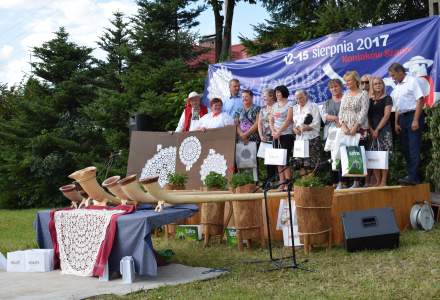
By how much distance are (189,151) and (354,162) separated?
3.18 meters

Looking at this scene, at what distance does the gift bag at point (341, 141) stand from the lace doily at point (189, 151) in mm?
2494

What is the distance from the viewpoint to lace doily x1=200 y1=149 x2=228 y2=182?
8977mm

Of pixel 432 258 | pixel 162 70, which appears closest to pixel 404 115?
pixel 432 258

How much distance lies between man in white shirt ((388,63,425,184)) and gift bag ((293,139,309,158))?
1173mm

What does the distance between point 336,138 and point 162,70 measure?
726 centimetres

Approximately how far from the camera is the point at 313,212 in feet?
20.4

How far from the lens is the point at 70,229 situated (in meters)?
6.00

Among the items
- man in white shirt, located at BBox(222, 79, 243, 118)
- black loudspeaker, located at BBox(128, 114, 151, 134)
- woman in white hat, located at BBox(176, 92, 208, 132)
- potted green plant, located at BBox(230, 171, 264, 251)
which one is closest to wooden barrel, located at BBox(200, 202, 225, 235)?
potted green plant, located at BBox(230, 171, 264, 251)

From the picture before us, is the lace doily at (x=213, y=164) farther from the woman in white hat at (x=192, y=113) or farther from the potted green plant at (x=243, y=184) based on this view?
the potted green plant at (x=243, y=184)

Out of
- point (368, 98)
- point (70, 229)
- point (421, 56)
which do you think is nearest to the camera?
point (70, 229)

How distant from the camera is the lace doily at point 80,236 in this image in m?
5.68

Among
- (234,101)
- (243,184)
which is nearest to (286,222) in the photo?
(243,184)

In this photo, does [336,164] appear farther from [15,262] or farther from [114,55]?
[114,55]

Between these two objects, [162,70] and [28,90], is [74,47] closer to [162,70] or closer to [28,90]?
[28,90]
